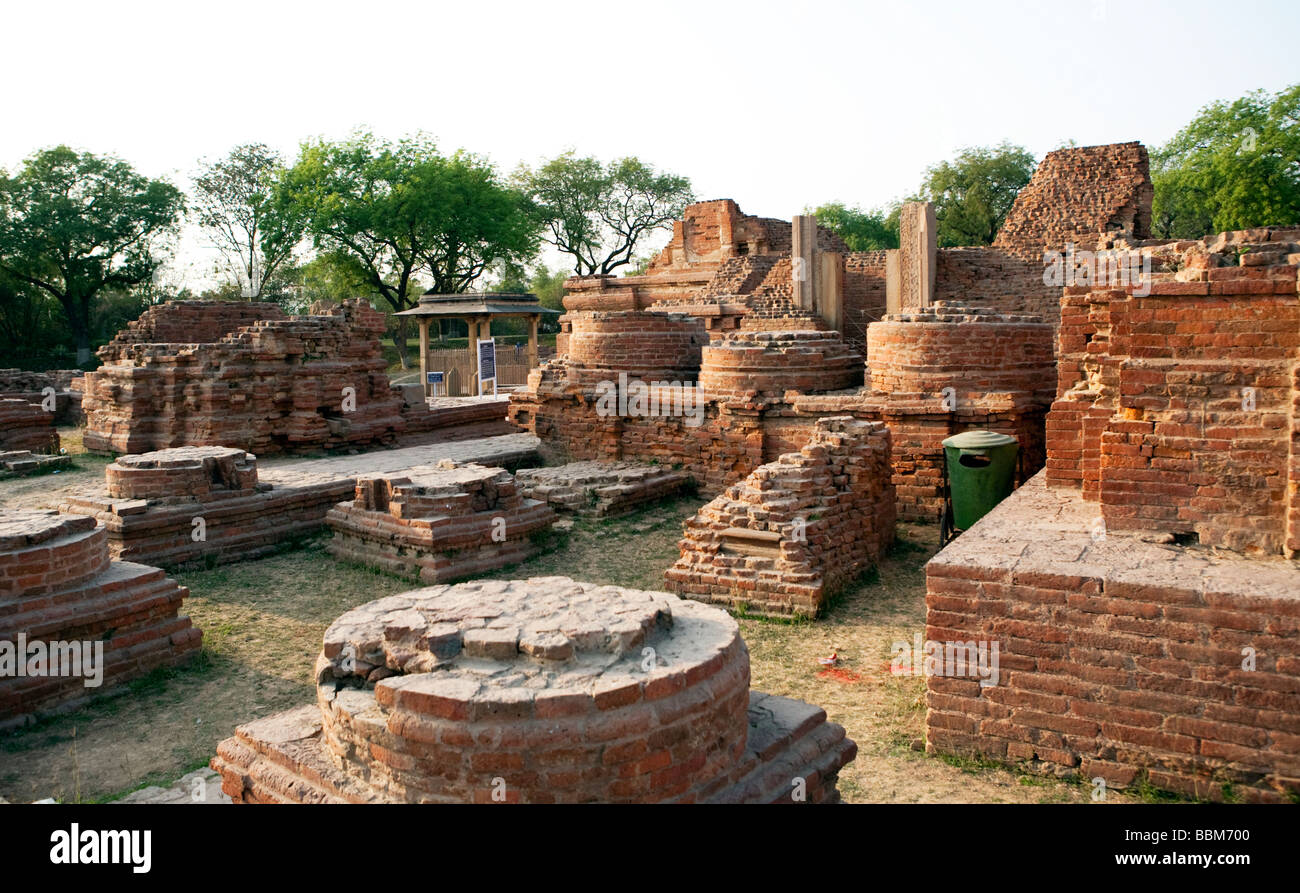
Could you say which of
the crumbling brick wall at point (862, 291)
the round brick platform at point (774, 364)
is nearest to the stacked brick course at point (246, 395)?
the round brick platform at point (774, 364)

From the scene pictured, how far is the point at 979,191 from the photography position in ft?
121

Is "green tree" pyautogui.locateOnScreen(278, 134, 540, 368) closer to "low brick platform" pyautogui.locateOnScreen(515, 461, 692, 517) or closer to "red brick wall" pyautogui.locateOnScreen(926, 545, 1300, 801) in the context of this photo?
"low brick platform" pyautogui.locateOnScreen(515, 461, 692, 517)

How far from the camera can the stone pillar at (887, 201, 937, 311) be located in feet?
58.3

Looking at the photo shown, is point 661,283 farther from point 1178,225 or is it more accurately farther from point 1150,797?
point 1150,797

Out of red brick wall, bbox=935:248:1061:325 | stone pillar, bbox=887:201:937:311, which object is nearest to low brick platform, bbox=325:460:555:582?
stone pillar, bbox=887:201:937:311

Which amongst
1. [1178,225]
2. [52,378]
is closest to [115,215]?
[52,378]

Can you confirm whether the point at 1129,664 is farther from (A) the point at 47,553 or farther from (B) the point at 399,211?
(B) the point at 399,211

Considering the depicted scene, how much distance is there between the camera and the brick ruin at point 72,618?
5031mm

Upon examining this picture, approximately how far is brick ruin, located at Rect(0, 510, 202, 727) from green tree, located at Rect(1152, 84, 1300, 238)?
27084mm

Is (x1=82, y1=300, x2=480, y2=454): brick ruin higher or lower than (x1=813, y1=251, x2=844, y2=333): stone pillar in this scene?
lower

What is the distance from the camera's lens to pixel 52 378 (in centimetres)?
1748

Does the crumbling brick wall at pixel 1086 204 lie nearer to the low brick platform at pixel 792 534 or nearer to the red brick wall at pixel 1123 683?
the low brick platform at pixel 792 534

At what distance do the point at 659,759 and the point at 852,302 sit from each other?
1795 centimetres
